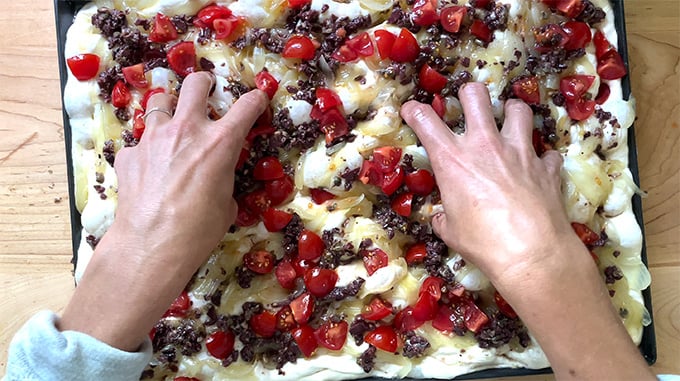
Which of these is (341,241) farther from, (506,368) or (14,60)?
(14,60)

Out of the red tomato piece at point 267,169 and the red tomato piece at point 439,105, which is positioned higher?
the red tomato piece at point 439,105

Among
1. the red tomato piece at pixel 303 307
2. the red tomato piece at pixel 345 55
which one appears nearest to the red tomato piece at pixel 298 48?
the red tomato piece at pixel 345 55

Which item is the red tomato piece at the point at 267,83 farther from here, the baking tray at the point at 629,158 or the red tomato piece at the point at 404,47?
the baking tray at the point at 629,158

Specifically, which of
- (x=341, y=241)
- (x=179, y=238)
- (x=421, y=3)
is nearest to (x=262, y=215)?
(x=341, y=241)

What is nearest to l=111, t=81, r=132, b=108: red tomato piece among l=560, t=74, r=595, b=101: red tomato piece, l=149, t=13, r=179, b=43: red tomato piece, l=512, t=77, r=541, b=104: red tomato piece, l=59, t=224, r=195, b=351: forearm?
l=149, t=13, r=179, b=43: red tomato piece

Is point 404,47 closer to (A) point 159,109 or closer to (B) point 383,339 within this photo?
(A) point 159,109

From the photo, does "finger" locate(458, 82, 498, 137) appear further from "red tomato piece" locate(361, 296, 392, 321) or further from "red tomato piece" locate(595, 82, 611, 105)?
"red tomato piece" locate(361, 296, 392, 321)
